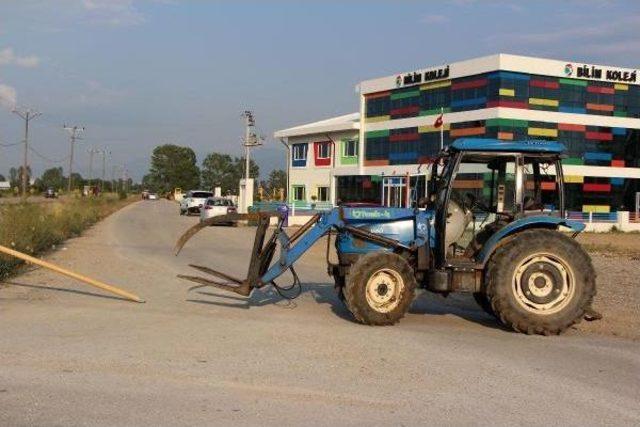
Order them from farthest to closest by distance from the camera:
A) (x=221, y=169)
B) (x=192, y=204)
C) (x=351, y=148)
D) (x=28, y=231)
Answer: (x=221, y=169)
(x=192, y=204)
(x=351, y=148)
(x=28, y=231)

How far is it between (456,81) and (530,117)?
5.17m

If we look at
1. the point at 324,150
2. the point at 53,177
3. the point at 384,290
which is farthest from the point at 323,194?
the point at 53,177

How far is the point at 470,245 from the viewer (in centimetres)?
966

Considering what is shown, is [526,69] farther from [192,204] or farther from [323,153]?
[192,204]

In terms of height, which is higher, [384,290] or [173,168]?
[173,168]

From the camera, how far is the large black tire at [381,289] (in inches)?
346

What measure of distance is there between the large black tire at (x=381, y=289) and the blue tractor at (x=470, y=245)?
13 millimetres

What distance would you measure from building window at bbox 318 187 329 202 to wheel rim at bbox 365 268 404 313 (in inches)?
1809

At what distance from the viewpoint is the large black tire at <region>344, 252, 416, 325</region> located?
8781mm

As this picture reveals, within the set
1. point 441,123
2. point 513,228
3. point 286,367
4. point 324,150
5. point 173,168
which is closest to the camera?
point 286,367

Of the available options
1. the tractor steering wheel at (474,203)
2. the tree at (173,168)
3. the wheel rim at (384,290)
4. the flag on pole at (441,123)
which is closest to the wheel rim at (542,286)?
the tractor steering wheel at (474,203)

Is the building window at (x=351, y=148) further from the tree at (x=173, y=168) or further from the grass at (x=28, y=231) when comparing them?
the tree at (x=173, y=168)

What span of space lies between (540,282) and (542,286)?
62 mm

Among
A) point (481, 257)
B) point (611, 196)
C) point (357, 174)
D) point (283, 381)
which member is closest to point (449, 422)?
point (283, 381)
